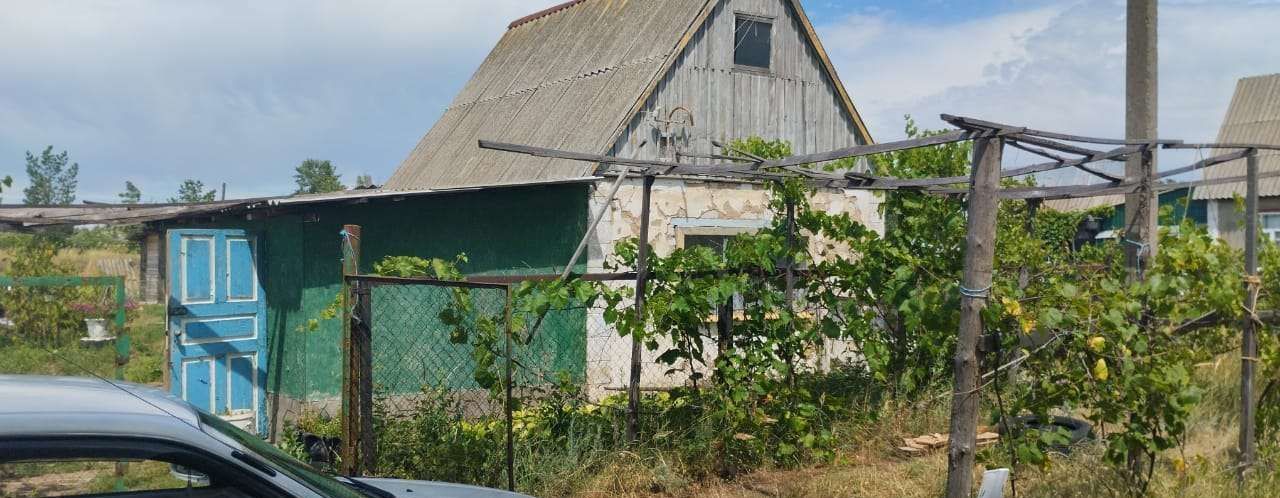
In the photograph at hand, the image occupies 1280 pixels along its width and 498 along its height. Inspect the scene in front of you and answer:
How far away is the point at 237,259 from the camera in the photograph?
29.2 ft

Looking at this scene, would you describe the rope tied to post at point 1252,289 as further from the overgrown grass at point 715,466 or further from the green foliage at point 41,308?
the green foliage at point 41,308

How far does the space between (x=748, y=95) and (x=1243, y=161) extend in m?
14.5

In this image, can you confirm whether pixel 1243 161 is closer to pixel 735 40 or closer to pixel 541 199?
pixel 735 40

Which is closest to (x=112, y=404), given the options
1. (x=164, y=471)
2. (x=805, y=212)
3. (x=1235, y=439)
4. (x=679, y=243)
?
(x=164, y=471)

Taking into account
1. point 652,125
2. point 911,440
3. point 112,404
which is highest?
point 652,125

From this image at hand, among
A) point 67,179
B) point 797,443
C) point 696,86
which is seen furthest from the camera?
point 67,179

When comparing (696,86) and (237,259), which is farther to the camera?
(696,86)

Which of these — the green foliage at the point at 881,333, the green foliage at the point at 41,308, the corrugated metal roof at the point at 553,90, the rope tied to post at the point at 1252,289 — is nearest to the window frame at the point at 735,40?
the corrugated metal roof at the point at 553,90

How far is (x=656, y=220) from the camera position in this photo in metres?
10.9

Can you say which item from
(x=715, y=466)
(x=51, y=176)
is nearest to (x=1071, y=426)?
(x=715, y=466)

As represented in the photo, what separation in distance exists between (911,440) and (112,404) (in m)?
5.74

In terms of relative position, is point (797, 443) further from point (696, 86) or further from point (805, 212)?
point (696, 86)

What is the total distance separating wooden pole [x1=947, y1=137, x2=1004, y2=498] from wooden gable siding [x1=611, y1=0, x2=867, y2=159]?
6822 mm

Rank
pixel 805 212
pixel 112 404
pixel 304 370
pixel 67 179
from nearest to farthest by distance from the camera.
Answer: pixel 112 404 → pixel 805 212 → pixel 304 370 → pixel 67 179
